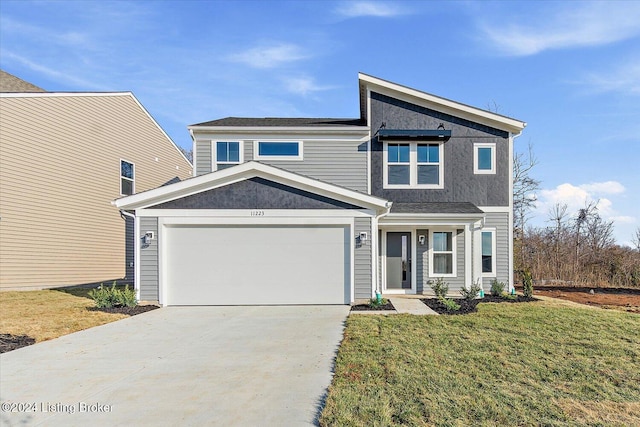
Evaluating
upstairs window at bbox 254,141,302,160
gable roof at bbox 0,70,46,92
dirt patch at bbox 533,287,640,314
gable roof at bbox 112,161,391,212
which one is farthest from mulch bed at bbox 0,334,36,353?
dirt patch at bbox 533,287,640,314

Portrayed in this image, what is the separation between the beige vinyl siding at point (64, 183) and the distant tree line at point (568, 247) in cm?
1764

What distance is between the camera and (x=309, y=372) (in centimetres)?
512

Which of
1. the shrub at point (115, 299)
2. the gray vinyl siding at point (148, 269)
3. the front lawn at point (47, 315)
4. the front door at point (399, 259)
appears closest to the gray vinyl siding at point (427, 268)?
the front door at point (399, 259)

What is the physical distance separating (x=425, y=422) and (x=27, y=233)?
1531cm

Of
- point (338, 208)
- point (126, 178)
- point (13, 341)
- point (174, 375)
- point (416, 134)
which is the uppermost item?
point (416, 134)

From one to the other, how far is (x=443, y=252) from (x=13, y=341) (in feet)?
35.7

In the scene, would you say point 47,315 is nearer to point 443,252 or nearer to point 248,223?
point 248,223

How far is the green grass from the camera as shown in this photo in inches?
149

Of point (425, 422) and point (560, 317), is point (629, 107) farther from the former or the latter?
point (425, 422)

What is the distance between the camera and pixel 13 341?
6.88 metres

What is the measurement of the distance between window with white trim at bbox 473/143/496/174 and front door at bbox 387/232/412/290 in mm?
3324

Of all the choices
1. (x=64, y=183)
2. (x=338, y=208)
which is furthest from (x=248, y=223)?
(x=64, y=183)

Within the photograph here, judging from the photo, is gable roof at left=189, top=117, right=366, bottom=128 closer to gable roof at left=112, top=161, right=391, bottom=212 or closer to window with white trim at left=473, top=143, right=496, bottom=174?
gable roof at left=112, top=161, right=391, bottom=212

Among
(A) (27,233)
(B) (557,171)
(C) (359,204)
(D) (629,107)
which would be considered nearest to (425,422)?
(C) (359,204)
